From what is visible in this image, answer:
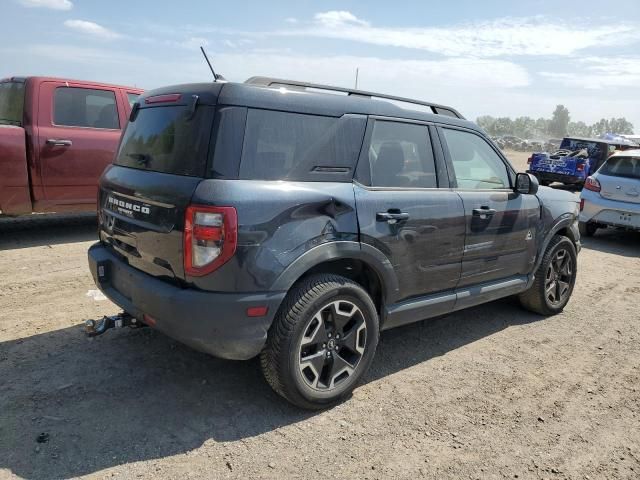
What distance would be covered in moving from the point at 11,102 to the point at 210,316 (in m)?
5.56

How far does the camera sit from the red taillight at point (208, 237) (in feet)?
8.69

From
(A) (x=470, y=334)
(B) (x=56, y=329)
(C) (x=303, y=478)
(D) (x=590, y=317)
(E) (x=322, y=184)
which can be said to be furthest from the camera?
(D) (x=590, y=317)

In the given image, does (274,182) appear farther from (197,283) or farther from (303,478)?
(303,478)

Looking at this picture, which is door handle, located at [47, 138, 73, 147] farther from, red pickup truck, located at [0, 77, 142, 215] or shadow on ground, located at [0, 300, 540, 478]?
shadow on ground, located at [0, 300, 540, 478]

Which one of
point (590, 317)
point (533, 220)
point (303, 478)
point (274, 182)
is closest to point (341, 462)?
point (303, 478)

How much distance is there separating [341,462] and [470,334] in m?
2.22

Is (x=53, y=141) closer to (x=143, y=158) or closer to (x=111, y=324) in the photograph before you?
(x=143, y=158)

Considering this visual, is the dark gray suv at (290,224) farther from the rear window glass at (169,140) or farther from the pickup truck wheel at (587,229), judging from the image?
the pickup truck wheel at (587,229)

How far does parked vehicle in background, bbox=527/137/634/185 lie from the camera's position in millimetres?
15484

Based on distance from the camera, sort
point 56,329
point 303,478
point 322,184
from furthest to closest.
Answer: point 56,329 → point 322,184 → point 303,478

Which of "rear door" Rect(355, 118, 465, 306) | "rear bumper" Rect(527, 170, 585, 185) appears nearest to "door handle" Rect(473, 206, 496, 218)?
"rear door" Rect(355, 118, 465, 306)

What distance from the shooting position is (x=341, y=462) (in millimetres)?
2715

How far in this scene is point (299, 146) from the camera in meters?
3.02

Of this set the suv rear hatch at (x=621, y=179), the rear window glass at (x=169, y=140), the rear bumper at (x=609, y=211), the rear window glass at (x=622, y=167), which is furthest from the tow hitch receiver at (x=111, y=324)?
the rear window glass at (x=622, y=167)
